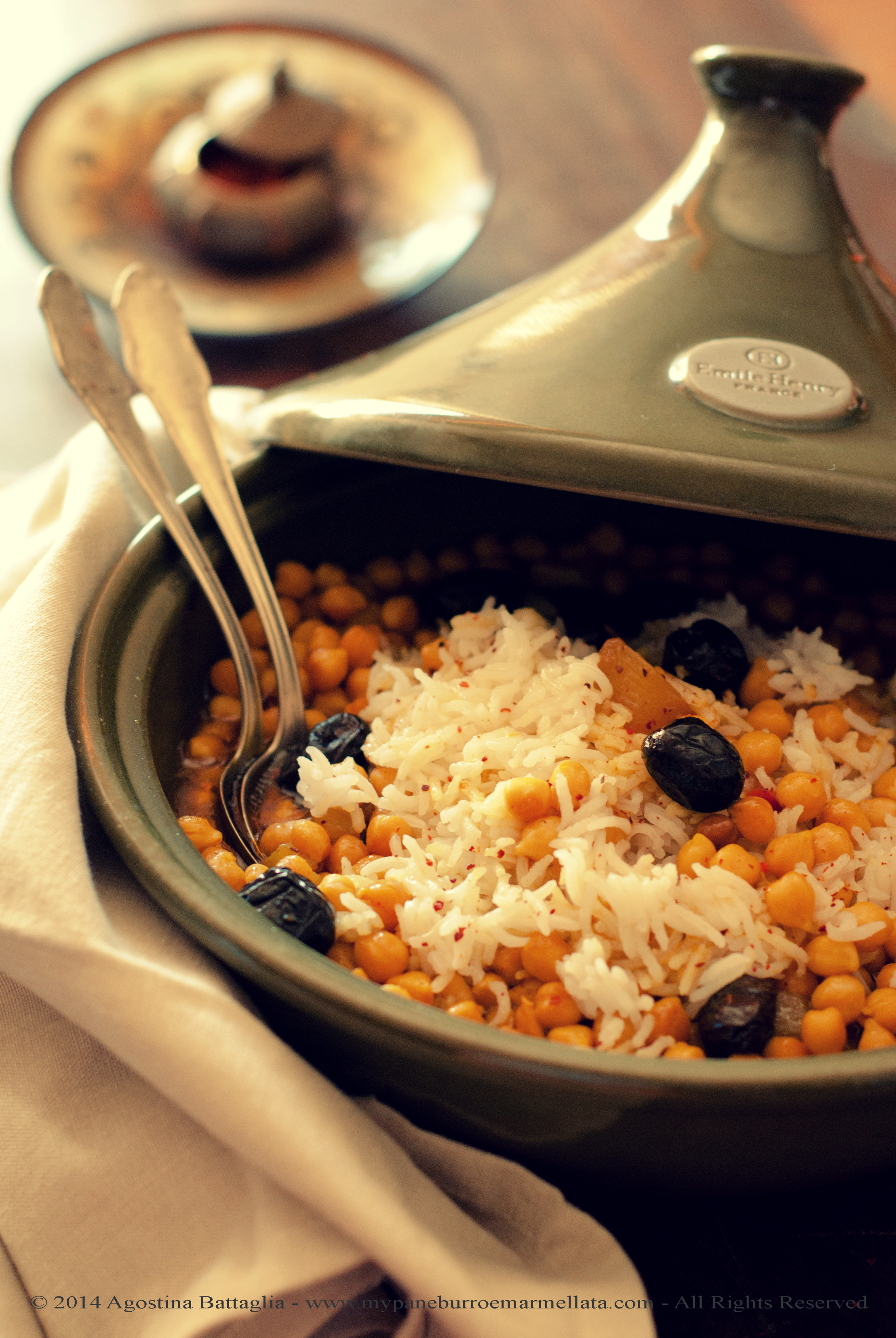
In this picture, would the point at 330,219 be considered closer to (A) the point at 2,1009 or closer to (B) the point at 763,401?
(B) the point at 763,401

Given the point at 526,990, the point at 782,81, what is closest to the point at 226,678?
the point at 526,990

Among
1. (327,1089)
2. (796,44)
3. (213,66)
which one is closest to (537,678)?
(327,1089)

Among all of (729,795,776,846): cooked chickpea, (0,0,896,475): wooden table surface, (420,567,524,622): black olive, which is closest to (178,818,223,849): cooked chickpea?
(420,567,524,622): black olive

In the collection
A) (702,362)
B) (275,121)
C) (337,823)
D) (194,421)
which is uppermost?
(275,121)

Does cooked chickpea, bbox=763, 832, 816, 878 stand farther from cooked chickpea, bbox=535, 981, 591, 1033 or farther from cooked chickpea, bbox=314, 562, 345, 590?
cooked chickpea, bbox=314, 562, 345, 590

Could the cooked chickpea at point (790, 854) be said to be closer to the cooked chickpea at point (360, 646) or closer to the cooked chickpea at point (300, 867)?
the cooked chickpea at point (300, 867)

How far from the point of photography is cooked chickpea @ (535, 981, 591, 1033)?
1.12 m

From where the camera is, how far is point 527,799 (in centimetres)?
126

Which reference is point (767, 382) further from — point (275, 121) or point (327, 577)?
point (275, 121)

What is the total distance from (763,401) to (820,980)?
697 mm

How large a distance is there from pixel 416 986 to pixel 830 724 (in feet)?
2.35

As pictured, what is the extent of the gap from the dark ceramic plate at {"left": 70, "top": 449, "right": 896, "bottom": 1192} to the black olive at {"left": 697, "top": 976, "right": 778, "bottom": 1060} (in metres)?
0.16

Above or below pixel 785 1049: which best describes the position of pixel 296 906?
above

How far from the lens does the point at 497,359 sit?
1364 millimetres
